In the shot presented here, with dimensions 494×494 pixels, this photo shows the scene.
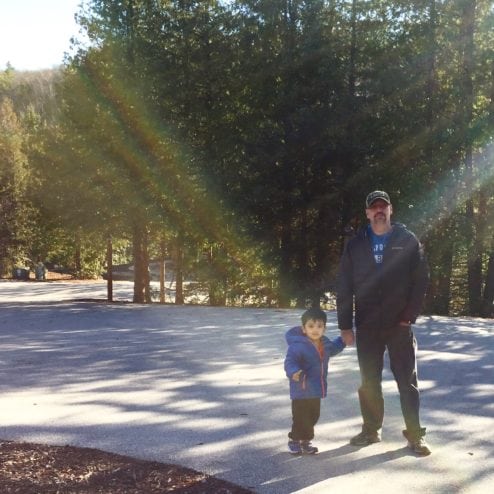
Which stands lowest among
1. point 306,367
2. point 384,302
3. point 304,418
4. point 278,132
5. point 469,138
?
point 304,418

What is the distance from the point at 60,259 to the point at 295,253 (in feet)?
96.4

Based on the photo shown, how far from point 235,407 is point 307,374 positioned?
5.21 feet

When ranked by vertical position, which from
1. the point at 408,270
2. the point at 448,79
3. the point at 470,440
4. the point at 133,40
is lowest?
the point at 470,440

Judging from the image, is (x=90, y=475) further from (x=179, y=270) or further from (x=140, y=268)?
(x=179, y=270)

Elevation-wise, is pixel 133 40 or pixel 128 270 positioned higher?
pixel 133 40

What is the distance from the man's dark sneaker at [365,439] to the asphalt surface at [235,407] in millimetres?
62

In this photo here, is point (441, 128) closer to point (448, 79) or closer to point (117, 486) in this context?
point (448, 79)

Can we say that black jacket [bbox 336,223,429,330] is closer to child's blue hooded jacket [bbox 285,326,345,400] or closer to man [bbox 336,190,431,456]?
man [bbox 336,190,431,456]

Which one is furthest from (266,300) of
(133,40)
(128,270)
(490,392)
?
(128,270)

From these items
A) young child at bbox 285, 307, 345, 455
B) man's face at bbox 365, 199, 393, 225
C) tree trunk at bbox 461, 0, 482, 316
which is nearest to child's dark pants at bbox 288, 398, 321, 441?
young child at bbox 285, 307, 345, 455

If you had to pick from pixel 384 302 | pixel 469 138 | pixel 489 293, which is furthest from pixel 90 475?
pixel 489 293

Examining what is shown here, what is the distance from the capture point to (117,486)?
3867 mm

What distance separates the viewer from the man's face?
4633mm

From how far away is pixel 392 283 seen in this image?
4.55 m
